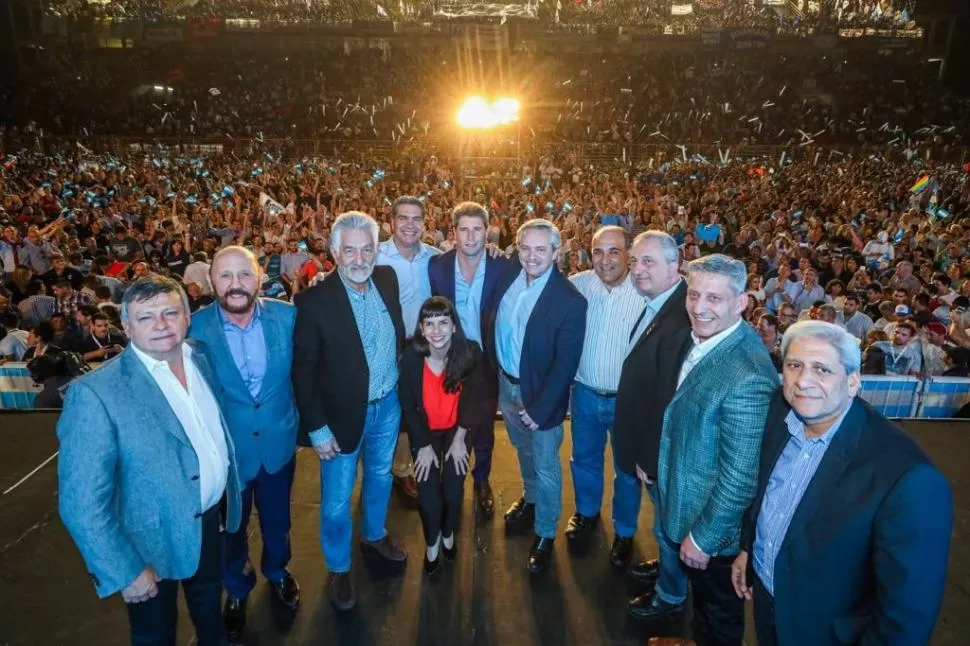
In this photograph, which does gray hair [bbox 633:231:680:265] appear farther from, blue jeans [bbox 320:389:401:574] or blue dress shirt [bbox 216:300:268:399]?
blue dress shirt [bbox 216:300:268:399]

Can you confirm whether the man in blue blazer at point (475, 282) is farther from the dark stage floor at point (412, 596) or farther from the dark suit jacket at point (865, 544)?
the dark suit jacket at point (865, 544)

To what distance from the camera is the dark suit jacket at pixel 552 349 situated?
2875 millimetres

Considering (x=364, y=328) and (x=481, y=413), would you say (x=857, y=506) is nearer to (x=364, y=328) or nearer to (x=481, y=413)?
(x=481, y=413)

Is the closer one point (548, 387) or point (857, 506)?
point (857, 506)

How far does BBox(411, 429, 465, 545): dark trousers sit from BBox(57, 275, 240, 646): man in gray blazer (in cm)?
98

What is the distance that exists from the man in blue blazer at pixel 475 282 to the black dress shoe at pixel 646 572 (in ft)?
2.81

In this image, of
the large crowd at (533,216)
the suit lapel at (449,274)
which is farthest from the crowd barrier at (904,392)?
the suit lapel at (449,274)

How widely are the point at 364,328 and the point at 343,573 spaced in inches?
44.3

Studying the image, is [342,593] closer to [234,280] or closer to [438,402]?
[438,402]

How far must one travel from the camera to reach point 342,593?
9.04ft

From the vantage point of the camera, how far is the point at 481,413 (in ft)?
9.74

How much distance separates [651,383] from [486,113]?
2063cm

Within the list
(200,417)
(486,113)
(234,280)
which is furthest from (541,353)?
(486,113)

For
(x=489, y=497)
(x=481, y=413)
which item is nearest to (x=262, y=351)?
(x=481, y=413)
